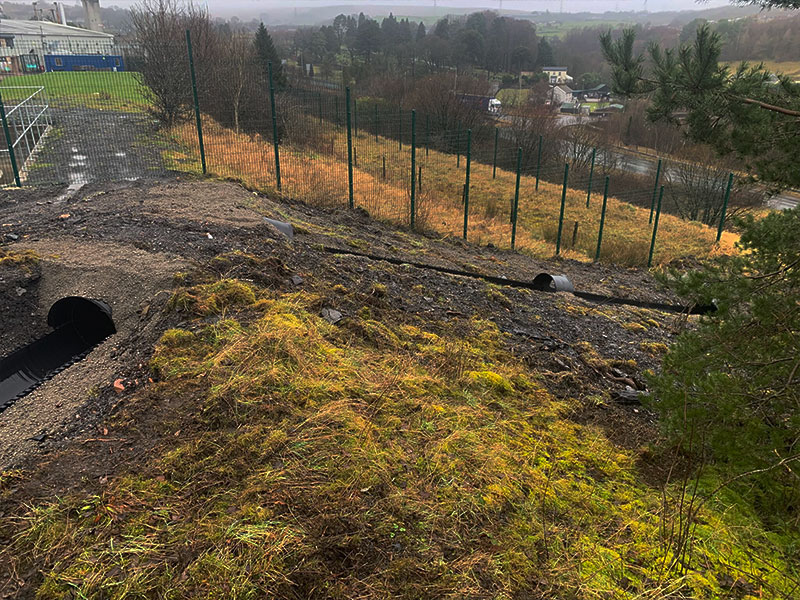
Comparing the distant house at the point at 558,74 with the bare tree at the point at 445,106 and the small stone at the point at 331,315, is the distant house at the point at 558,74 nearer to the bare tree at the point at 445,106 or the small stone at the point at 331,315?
the bare tree at the point at 445,106

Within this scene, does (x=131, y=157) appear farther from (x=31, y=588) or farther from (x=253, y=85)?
(x=31, y=588)

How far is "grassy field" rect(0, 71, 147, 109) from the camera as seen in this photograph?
45.7ft

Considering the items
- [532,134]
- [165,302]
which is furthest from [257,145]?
[532,134]

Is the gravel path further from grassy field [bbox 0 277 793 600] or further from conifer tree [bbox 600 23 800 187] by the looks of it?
conifer tree [bbox 600 23 800 187]

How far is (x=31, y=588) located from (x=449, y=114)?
2812 centimetres

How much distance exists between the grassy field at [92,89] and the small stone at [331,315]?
42.9ft

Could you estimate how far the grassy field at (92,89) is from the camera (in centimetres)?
1393

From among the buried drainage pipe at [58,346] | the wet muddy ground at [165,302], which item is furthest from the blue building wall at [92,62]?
the buried drainage pipe at [58,346]

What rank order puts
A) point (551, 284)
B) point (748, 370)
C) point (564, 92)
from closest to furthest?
point (748, 370) → point (551, 284) → point (564, 92)

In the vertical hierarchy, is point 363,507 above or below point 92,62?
below

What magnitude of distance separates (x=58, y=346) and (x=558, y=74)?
78478mm

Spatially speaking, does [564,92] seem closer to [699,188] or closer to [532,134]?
[532,134]

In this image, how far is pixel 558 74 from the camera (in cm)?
7162

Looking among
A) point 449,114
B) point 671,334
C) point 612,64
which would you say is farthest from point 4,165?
point 449,114
